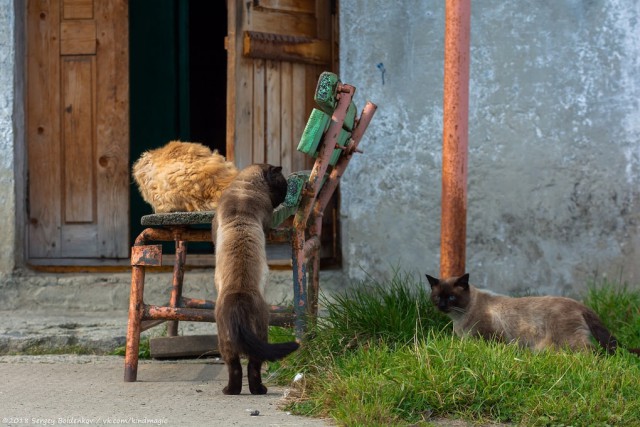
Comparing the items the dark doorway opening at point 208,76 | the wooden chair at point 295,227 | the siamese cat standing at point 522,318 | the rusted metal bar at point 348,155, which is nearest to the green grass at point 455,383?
the siamese cat standing at point 522,318

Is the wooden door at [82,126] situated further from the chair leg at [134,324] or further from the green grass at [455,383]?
the green grass at [455,383]

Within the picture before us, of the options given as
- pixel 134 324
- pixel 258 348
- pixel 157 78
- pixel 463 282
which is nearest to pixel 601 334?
pixel 463 282

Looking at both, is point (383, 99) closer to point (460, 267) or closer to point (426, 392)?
point (460, 267)

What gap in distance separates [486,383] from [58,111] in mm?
4554

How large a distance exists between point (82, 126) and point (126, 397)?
350 cm

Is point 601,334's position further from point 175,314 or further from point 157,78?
point 157,78

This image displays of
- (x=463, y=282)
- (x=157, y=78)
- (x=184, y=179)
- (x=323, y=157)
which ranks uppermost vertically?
(x=157, y=78)

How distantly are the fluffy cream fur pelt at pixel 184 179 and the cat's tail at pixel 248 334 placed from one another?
115 cm

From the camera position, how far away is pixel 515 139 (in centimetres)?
653

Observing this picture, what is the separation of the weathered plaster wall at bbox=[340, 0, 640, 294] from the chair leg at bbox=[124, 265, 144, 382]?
2377 millimetres

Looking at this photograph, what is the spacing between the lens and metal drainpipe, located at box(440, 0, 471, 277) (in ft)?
15.4

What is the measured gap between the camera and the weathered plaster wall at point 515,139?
21.3 ft

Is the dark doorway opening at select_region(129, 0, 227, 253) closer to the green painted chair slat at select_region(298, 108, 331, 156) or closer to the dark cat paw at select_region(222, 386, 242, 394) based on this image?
the green painted chair slat at select_region(298, 108, 331, 156)

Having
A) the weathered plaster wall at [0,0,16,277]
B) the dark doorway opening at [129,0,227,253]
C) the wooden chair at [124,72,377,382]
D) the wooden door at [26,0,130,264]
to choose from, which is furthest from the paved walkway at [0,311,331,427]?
the dark doorway opening at [129,0,227,253]
